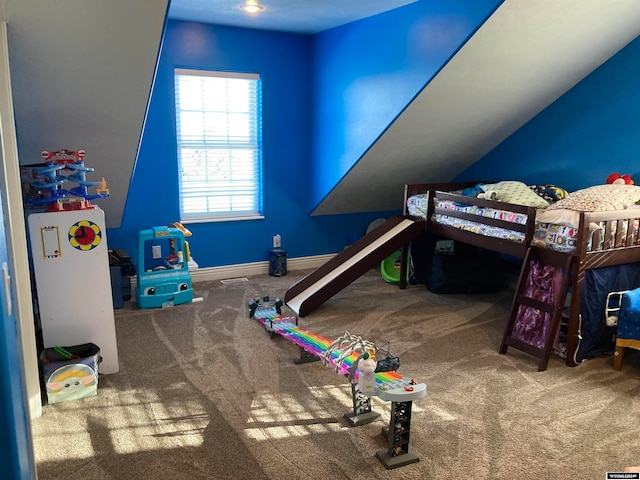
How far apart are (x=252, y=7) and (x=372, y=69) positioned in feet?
3.35

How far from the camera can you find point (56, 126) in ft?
9.90

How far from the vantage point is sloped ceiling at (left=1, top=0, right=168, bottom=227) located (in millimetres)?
2232

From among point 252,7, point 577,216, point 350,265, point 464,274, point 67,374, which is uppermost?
point 252,7

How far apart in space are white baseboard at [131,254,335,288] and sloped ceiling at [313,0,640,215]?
521 millimetres

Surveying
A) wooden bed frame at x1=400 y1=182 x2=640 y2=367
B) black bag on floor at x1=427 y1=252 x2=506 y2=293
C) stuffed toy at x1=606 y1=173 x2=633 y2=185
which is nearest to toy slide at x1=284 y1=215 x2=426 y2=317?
black bag on floor at x1=427 y1=252 x2=506 y2=293

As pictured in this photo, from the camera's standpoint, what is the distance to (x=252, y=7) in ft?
11.6

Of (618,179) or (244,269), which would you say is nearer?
(618,179)

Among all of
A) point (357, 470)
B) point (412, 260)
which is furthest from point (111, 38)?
point (412, 260)

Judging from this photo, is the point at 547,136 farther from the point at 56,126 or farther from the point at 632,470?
the point at 56,126

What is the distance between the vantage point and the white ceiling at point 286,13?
11.6ft

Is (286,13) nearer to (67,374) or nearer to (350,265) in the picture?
(350,265)

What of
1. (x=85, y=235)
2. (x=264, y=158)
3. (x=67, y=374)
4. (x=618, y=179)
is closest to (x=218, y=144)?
(x=264, y=158)

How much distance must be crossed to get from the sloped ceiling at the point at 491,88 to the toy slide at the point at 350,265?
57 centimetres

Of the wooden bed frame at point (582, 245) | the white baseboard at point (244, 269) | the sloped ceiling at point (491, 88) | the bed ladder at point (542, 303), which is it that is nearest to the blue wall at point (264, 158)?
the white baseboard at point (244, 269)
